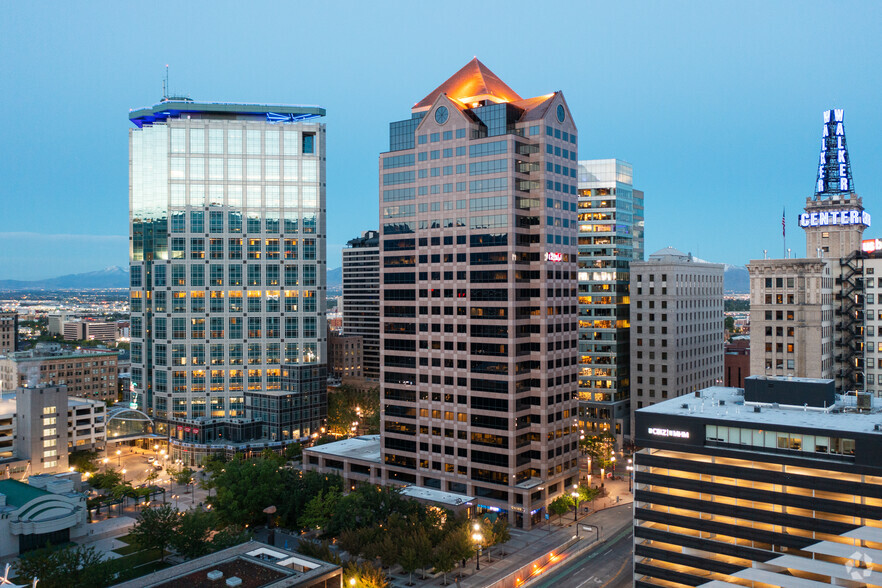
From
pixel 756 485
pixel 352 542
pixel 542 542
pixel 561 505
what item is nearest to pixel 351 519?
pixel 352 542

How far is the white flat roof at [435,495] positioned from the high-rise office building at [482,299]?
3.15m

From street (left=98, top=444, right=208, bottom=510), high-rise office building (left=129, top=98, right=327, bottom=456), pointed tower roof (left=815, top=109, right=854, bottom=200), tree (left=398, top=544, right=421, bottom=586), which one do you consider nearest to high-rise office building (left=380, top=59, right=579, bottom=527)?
tree (left=398, top=544, right=421, bottom=586)

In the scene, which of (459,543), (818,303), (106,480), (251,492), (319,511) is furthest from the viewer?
(106,480)

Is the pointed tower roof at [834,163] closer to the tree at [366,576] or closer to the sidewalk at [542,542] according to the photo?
the sidewalk at [542,542]

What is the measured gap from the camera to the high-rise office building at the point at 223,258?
184m

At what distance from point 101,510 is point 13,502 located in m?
21.3

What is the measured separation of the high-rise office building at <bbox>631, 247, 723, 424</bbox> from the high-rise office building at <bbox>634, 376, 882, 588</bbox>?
82551mm

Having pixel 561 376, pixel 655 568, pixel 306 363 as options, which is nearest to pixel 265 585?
pixel 655 568

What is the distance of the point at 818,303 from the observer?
120 metres

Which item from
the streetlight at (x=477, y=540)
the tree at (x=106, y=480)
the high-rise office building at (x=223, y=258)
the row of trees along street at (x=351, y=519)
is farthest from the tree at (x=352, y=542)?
the high-rise office building at (x=223, y=258)

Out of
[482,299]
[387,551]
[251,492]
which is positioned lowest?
[387,551]

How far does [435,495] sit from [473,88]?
73.7 m

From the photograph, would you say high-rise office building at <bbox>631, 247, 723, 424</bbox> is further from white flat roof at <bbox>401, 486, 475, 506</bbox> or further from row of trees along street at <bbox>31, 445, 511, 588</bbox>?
row of trees along street at <bbox>31, 445, 511, 588</bbox>

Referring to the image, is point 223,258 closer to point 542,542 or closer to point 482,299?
point 482,299
